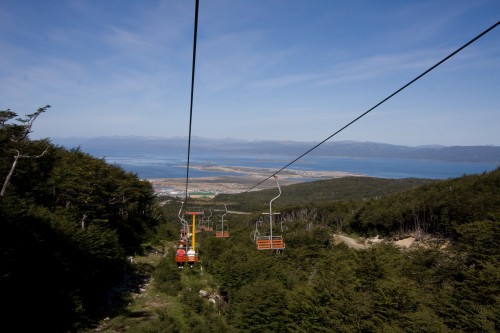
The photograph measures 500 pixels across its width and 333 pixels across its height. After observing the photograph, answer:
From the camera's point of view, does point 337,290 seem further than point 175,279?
No

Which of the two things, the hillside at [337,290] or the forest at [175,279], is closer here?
the forest at [175,279]

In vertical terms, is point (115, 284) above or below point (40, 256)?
below

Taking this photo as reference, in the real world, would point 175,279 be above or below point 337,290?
below

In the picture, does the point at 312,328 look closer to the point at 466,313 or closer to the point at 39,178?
the point at 466,313

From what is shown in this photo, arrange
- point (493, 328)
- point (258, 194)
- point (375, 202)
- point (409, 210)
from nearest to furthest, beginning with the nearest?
point (493, 328) < point (409, 210) < point (375, 202) < point (258, 194)

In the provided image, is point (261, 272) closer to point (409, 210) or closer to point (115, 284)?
point (115, 284)

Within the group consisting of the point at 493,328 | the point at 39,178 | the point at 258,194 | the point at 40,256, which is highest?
the point at 39,178

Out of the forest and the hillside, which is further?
the hillside

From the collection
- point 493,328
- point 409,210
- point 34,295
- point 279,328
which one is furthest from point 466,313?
point 409,210

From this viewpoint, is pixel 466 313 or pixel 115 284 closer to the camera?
pixel 466 313

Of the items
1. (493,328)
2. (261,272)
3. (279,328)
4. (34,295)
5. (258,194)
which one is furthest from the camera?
(258,194)
